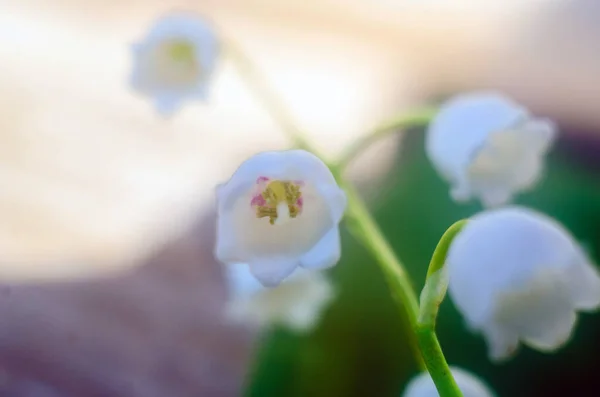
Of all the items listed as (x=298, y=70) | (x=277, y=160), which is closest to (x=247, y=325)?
(x=277, y=160)

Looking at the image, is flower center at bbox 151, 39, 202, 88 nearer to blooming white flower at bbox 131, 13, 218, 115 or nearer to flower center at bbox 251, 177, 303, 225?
blooming white flower at bbox 131, 13, 218, 115

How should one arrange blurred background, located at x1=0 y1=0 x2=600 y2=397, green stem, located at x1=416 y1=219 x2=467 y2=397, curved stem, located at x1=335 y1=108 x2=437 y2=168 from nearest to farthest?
green stem, located at x1=416 y1=219 x2=467 y2=397 → curved stem, located at x1=335 y1=108 x2=437 y2=168 → blurred background, located at x1=0 y1=0 x2=600 y2=397

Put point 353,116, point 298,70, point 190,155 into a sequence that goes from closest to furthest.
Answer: point 190,155 < point 353,116 < point 298,70

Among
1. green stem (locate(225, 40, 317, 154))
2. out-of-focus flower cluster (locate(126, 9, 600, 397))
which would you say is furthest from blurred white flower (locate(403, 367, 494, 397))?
green stem (locate(225, 40, 317, 154))

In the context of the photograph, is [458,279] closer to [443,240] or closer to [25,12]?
[443,240]

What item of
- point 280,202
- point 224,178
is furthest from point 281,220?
point 224,178

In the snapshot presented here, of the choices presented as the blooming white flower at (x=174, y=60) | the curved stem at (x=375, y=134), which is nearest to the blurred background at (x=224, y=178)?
the blooming white flower at (x=174, y=60)
